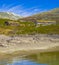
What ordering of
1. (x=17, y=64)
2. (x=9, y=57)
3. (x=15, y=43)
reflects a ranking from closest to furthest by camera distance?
(x=17, y=64), (x=9, y=57), (x=15, y=43)

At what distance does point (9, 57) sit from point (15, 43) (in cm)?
928

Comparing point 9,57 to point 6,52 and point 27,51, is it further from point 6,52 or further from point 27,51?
point 27,51

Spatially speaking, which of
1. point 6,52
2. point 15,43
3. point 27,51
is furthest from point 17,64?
point 15,43

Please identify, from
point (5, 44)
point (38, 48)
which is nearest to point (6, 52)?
point (5, 44)

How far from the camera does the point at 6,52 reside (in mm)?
37625

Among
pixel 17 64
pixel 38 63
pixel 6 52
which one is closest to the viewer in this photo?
pixel 17 64

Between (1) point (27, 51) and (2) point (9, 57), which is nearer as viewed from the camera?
(2) point (9, 57)

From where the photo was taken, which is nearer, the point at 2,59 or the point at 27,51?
the point at 2,59

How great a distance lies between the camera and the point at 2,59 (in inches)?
1299

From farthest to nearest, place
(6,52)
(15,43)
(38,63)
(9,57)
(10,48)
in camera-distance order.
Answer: (15,43), (10,48), (6,52), (9,57), (38,63)

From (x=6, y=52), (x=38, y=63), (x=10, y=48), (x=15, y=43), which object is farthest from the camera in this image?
(x=15, y=43)

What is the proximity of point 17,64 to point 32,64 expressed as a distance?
1.82m

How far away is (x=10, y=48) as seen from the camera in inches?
1578

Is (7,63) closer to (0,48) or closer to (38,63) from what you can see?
(38,63)
